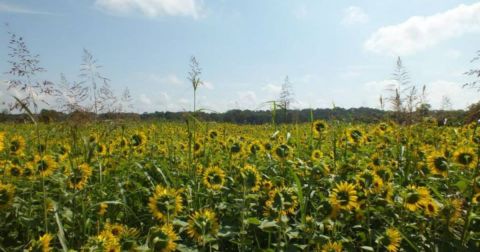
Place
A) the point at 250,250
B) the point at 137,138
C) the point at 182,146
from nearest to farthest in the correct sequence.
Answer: the point at 250,250
the point at 137,138
the point at 182,146

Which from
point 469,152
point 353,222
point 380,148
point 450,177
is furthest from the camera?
point 380,148

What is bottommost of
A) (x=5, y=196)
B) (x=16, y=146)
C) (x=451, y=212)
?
(x=451, y=212)

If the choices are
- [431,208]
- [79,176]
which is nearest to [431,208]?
[431,208]

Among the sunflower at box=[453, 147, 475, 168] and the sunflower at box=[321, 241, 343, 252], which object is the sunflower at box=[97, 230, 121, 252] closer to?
the sunflower at box=[321, 241, 343, 252]

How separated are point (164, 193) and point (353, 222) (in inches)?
43.9

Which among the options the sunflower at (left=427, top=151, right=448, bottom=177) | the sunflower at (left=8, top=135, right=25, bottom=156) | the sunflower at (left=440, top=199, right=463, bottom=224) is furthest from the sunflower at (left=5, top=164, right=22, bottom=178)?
the sunflower at (left=427, top=151, right=448, bottom=177)

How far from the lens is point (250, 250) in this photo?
2.14 meters

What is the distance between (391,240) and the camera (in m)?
2.00

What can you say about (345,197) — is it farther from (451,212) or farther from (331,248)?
(451,212)

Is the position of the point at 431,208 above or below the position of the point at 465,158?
below

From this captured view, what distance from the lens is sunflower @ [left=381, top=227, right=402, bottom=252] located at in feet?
6.52

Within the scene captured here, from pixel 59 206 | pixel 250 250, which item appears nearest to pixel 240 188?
pixel 250 250

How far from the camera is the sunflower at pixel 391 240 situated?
1986 millimetres

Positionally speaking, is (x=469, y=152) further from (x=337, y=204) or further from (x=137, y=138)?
(x=137, y=138)
